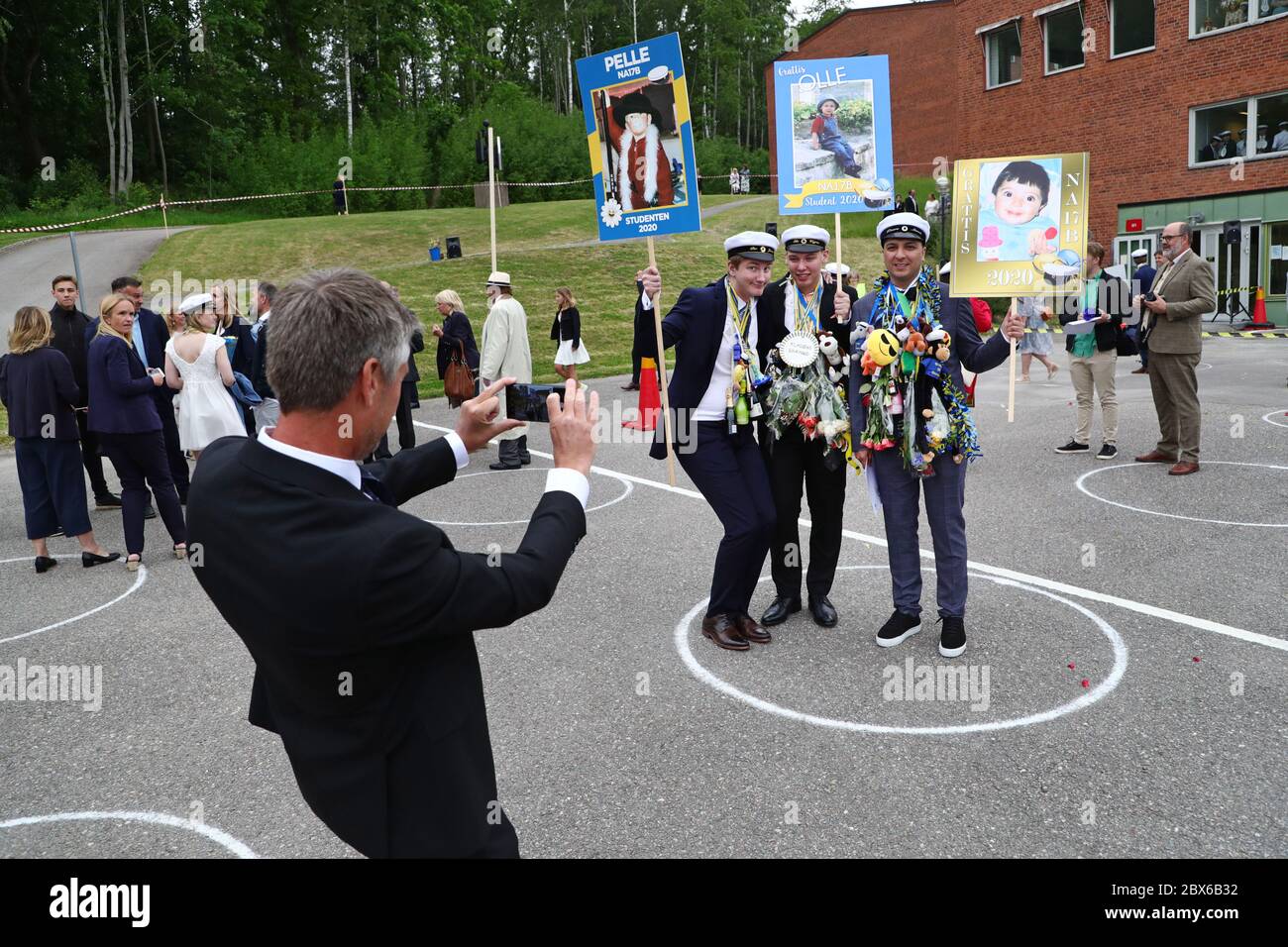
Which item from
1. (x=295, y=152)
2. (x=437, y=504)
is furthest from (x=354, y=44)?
(x=437, y=504)

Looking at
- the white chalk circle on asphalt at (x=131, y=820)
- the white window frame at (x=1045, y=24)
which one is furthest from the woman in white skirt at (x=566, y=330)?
the white window frame at (x=1045, y=24)

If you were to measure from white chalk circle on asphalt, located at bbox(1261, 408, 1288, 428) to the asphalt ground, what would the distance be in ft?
13.3

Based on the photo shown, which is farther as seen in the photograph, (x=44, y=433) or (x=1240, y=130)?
(x=1240, y=130)

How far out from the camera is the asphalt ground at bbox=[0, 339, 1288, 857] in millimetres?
3748

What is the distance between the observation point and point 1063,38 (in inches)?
1145

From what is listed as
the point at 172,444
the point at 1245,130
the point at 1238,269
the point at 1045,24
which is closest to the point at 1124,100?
the point at 1245,130

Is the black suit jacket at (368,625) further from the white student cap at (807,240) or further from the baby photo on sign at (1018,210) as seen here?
the baby photo on sign at (1018,210)

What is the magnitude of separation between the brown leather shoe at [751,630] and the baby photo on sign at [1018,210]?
420cm

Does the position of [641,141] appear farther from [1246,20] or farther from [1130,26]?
[1130,26]

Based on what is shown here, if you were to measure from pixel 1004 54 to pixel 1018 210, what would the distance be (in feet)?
88.5

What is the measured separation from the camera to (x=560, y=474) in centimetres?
226

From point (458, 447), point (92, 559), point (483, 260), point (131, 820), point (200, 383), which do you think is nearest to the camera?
point (458, 447)

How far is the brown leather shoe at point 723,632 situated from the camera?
18.1 feet

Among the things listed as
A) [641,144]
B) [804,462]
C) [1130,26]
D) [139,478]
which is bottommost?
[139,478]
